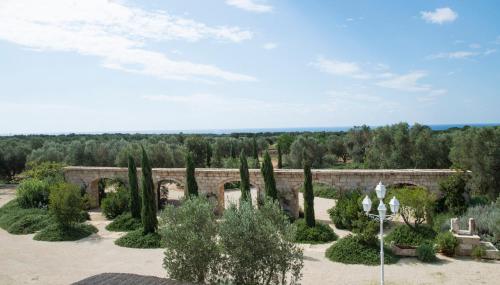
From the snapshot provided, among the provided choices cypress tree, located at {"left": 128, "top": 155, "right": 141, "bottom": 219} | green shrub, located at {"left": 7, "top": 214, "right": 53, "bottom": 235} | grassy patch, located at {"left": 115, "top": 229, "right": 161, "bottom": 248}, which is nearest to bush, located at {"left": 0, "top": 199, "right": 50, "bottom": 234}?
green shrub, located at {"left": 7, "top": 214, "right": 53, "bottom": 235}

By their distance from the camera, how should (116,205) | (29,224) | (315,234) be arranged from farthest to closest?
(116,205) → (29,224) → (315,234)

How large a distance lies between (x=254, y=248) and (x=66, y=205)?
41.8 feet

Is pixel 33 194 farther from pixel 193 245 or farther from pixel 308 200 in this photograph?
pixel 193 245

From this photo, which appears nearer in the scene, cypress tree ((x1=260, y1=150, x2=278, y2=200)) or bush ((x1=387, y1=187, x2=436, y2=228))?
bush ((x1=387, y1=187, x2=436, y2=228))

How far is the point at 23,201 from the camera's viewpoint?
2541cm

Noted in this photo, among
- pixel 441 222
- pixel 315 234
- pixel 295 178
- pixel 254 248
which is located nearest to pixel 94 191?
pixel 295 178

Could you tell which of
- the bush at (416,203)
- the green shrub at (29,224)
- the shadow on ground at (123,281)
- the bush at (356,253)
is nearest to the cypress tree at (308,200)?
the bush at (356,253)

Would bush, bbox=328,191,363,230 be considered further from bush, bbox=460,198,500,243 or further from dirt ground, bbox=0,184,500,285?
bush, bbox=460,198,500,243

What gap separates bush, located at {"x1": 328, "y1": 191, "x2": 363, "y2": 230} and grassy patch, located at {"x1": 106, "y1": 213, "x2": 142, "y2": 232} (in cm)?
1032

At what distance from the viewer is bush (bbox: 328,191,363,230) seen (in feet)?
63.3

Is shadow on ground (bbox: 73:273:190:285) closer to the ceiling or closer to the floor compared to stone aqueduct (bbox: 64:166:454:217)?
closer to the floor

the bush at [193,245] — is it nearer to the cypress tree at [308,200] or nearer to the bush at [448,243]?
the cypress tree at [308,200]

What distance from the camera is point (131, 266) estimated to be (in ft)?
50.7

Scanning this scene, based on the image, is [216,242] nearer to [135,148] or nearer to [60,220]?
[60,220]
